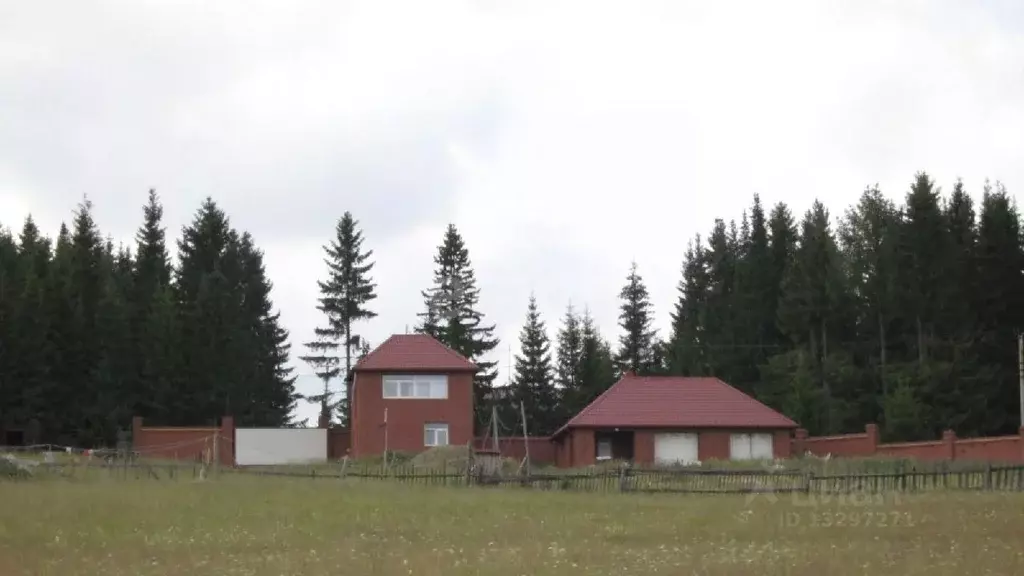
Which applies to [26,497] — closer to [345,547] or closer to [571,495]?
[345,547]

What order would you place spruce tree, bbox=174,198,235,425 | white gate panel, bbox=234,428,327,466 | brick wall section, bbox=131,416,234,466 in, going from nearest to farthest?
brick wall section, bbox=131,416,234,466 → white gate panel, bbox=234,428,327,466 → spruce tree, bbox=174,198,235,425

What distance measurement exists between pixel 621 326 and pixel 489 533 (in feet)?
194

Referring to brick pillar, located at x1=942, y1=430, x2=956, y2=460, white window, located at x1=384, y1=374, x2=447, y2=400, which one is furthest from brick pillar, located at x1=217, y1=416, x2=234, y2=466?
brick pillar, located at x1=942, y1=430, x2=956, y2=460

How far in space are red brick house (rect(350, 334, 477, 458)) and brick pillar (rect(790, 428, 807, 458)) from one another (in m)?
13.7

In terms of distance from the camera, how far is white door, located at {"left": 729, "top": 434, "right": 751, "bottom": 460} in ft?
162

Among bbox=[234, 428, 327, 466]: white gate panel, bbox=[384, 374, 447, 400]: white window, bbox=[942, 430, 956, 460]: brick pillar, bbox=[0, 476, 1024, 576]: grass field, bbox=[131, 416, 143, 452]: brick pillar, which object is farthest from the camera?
bbox=[234, 428, 327, 466]: white gate panel

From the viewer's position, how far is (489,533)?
2050 cm

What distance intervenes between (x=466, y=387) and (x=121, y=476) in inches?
769

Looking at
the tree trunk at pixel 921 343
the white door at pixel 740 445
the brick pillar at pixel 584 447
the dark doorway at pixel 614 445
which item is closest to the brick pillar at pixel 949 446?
the white door at pixel 740 445

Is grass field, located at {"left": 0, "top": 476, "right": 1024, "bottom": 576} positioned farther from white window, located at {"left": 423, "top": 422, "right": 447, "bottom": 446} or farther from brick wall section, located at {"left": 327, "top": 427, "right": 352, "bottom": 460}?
brick wall section, located at {"left": 327, "top": 427, "right": 352, "bottom": 460}

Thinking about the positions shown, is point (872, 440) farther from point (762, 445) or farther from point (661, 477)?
point (661, 477)

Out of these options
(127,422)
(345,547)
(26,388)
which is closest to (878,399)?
(127,422)

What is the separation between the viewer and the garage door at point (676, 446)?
4925 centimetres

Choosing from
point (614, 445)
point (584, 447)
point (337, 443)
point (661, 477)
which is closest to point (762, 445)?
point (614, 445)
